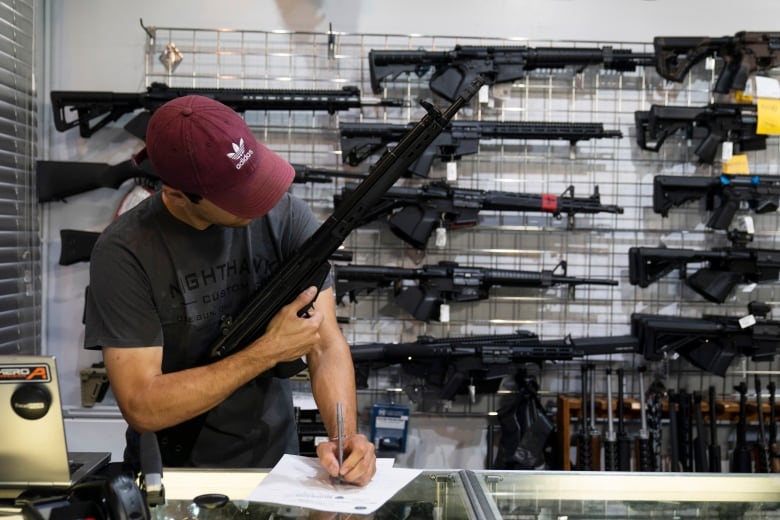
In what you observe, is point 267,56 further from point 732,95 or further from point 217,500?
point 217,500

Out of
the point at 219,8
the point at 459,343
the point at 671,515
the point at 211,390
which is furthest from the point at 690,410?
the point at 219,8

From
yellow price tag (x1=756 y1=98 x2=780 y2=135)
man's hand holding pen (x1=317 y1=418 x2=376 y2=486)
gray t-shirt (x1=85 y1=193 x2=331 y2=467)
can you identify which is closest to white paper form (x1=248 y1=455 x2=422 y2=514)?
man's hand holding pen (x1=317 y1=418 x2=376 y2=486)

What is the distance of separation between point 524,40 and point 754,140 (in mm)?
1237

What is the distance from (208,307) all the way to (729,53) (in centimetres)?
303

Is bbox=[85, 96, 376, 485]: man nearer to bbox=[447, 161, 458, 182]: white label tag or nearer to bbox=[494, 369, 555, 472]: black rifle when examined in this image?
bbox=[447, 161, 458, 182]: white label tag

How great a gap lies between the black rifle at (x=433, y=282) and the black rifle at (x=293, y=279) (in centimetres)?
163

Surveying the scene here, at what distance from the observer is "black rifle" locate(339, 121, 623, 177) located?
3.52 m

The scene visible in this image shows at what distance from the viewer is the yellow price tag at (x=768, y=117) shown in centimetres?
357

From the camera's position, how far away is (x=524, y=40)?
3.70m

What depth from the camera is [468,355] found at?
11.3 ft

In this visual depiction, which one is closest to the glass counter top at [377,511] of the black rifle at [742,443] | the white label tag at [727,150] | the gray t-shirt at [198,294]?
the gray t-shirt at [198,294]

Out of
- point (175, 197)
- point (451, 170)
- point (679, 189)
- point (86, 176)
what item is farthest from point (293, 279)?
point (679, 189)

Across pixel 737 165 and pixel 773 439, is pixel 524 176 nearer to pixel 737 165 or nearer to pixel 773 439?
pixel 737 165

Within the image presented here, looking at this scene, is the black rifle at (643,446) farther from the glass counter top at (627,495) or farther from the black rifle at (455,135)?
the glass counter top at (627,495)
